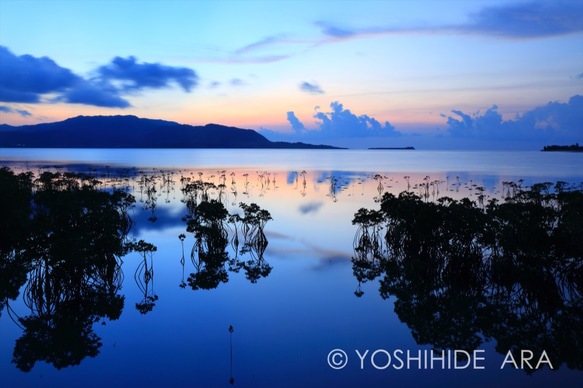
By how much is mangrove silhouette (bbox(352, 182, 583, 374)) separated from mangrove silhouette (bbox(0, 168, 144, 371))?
12.5m

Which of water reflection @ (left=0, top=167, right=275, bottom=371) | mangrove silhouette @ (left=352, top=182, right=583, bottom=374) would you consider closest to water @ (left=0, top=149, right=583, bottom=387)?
water reflection @ (left=0, top=167, right=275, bottom=371)

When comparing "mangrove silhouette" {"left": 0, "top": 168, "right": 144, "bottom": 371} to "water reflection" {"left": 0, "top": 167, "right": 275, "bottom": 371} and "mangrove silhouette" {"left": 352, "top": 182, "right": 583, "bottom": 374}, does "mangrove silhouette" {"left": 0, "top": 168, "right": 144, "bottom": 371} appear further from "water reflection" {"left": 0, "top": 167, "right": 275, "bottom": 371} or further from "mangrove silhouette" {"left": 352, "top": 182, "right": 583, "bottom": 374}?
"mangrove silhouette" {"left": 352, "top": 182, "right": 583, "bottom": 374}

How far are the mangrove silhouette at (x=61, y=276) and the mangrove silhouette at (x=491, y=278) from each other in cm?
1255

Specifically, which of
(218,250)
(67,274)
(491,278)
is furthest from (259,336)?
(491,278)

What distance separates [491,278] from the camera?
64.5 feet

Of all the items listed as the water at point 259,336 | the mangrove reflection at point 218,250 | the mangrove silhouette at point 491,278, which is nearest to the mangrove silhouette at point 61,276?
the water at point 259,336

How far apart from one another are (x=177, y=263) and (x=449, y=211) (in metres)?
16.5

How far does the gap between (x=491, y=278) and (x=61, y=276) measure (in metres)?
21.1

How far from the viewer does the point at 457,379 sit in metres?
12.3

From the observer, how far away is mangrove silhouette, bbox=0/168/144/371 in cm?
1430

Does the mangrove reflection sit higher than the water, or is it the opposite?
the mangrove reflection

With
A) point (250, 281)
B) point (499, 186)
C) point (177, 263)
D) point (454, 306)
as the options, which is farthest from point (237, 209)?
point (499, 186)

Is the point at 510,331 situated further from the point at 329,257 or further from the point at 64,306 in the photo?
the point at 64,306

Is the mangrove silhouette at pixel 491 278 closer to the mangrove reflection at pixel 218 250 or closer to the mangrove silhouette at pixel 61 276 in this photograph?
the mangrove reflection at pixel 218 250
